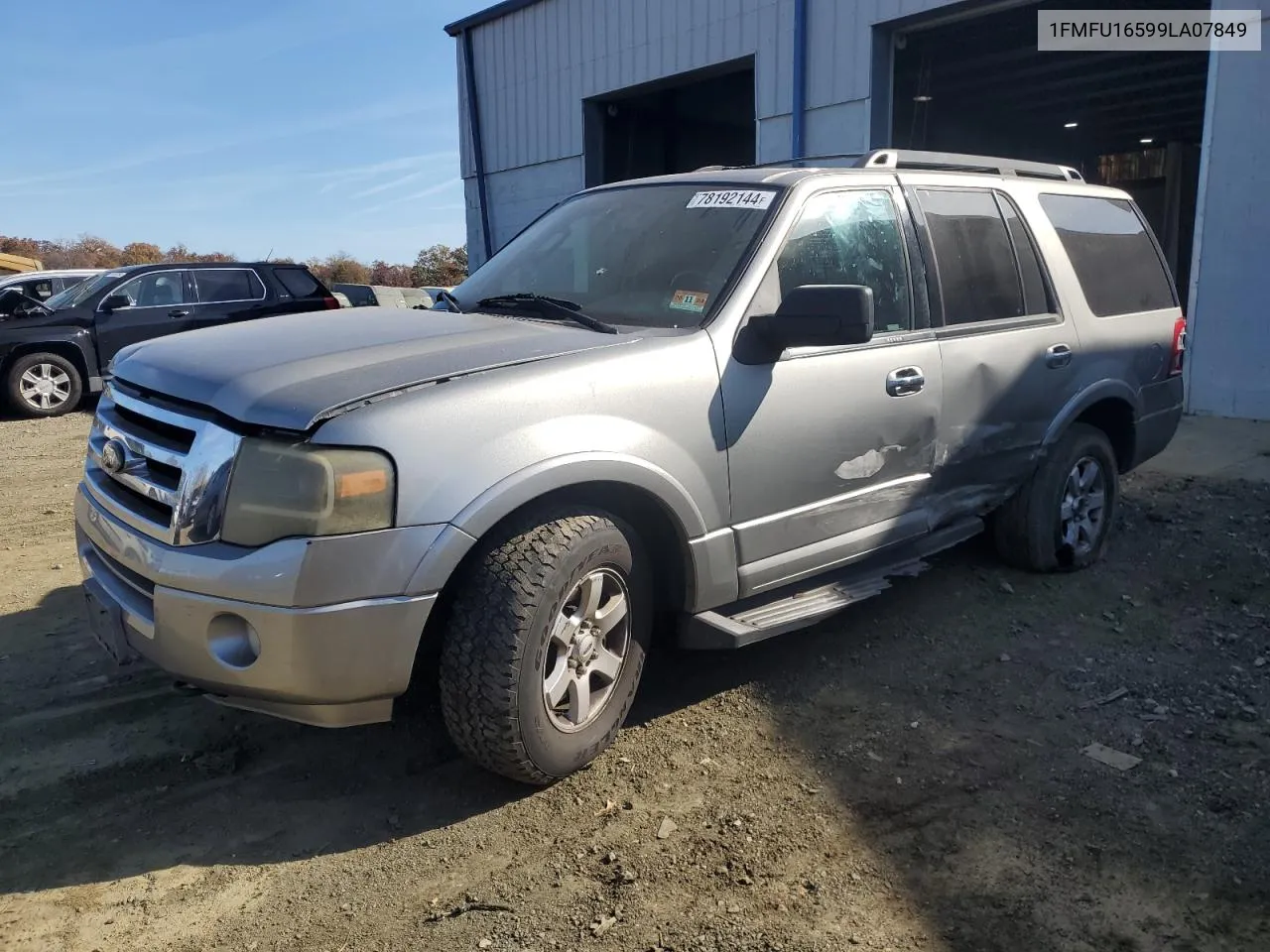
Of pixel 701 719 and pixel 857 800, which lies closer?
pixel 857 800

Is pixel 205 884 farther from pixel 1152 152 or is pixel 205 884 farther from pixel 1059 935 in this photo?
pixel 1152 152

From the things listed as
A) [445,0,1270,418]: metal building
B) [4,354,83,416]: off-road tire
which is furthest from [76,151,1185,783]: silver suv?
[4,354,83,416]: off-road tire

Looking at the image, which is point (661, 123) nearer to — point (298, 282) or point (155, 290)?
point (298, 282)

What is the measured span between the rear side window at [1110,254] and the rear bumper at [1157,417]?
1.44ft

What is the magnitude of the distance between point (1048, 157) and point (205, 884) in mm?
23536

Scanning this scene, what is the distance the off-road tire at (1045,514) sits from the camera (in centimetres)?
469

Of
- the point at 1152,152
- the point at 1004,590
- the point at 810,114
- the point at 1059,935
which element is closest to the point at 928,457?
the point at 1004,590

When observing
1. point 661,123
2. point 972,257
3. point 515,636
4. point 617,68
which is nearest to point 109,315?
point 617,68

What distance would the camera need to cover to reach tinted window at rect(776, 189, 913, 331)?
11.8 feet

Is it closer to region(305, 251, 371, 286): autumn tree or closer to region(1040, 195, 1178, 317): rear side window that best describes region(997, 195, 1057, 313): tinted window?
region(1040, 195, 1178, 317): rear side window

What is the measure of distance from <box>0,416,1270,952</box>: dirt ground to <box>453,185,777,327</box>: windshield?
1.48m

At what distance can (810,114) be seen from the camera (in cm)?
1145

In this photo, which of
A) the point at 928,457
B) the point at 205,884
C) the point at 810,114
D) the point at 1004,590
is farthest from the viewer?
the point at 810,114

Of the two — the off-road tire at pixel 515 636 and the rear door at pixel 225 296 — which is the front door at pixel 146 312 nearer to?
the rear door at pixel 225 296
